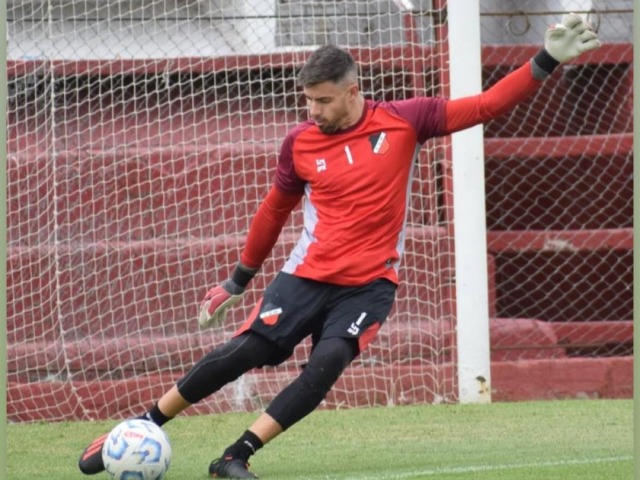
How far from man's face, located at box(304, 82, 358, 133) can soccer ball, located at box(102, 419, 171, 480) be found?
1.50 meters

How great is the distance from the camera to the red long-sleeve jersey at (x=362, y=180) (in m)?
6.21

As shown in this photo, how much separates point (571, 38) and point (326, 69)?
1027 millimetres

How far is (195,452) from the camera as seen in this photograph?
7223 mm

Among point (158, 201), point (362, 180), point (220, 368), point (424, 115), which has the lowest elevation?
point (220, 368)

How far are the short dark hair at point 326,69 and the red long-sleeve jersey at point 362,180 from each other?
271mm

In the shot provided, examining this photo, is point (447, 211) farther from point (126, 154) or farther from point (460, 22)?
point (126, 154)

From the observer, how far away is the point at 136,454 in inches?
224

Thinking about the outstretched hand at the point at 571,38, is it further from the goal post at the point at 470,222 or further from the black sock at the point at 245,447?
the goal post at the point at 470,222

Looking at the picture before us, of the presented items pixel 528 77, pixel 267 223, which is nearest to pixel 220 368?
pixel 267 223

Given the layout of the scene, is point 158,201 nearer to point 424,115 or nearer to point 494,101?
point 424,115

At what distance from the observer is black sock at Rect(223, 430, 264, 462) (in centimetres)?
593

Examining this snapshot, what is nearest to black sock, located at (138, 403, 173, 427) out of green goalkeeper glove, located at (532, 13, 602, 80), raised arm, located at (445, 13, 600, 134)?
raised arm, located at (445, 13, 600, 134)

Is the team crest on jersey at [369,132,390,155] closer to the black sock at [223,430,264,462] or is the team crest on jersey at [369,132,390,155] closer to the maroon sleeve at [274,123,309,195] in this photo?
the maroon sleeve at [274,123,309,195]

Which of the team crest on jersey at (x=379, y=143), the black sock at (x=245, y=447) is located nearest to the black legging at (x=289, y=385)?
the black sock at (x=245, y=447)
